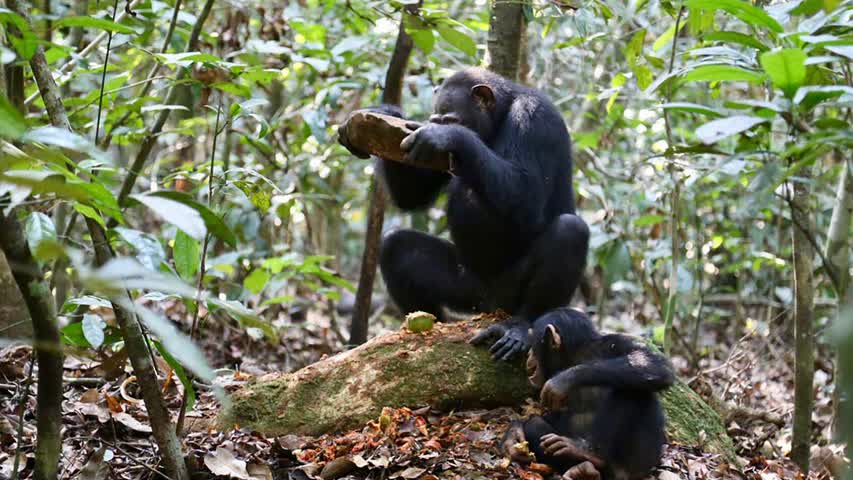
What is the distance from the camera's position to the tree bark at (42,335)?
2559 mm

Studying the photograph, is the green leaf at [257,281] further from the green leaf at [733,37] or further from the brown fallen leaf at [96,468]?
the green leaf at [733,37]

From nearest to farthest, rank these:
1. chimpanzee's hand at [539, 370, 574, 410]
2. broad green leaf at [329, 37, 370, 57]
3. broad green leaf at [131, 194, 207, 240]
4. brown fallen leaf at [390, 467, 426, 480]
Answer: broad green leaf at [131, 194, 207, 240], brown fallen leaf at [390, 467, 426, 480], chimpanzee's hand at [539, 370, 574, 410], broad green leaf at [329, 37, 370, 57]

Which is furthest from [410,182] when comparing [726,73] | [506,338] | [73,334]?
[726,73]

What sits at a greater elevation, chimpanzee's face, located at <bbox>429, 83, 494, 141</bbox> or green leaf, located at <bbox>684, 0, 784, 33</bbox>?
green leaf, located at <bbox>684, 0, 784, 33</bbox>

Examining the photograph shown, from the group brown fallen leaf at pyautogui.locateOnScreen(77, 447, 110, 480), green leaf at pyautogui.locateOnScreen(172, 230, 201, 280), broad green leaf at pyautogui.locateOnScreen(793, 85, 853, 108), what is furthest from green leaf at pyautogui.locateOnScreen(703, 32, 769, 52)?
brown fallen leaf at pyautogui.locateOnScreen(77, 447, 110, 480)

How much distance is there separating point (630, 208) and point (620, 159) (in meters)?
2.50

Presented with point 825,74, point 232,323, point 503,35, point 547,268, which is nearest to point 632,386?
point 547,268

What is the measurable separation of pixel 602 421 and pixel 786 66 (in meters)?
2.22

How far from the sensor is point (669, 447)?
4699 millimetres

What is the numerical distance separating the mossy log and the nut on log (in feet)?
3.28

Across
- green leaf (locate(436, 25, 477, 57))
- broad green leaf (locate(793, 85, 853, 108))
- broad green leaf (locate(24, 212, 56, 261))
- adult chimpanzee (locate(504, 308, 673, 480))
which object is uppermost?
green leaf (locate(436, 25, 477, 57))

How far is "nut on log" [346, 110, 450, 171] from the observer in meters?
4.92

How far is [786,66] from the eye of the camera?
2.51 meters

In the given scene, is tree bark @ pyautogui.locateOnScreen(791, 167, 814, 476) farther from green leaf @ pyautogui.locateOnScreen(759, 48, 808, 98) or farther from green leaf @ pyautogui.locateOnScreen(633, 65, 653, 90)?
green leaf @ pyautogui.locateOnScreen(759, 48, 808, 98)
